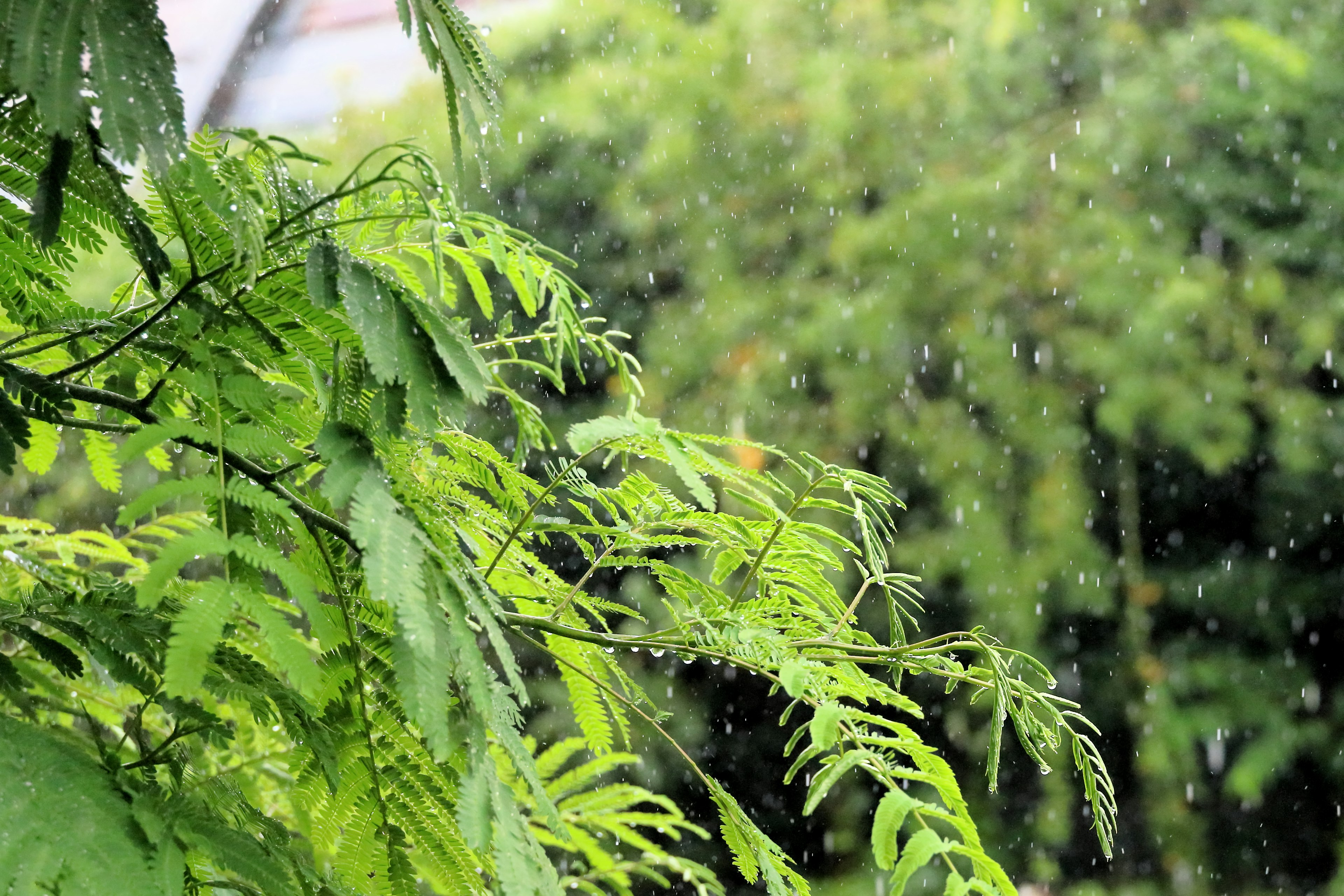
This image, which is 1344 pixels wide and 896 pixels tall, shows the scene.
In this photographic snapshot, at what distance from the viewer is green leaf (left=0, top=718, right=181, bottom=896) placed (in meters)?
0.62

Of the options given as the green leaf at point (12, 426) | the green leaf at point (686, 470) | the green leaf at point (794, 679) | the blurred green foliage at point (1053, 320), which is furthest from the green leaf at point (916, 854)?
the blurred green foliage at point (1053, 320)

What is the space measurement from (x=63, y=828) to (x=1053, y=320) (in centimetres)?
470

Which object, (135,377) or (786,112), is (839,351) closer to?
(786,112)

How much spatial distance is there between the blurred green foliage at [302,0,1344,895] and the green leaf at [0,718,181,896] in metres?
4.04

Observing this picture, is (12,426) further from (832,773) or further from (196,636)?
(832,773)

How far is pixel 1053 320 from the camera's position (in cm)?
485

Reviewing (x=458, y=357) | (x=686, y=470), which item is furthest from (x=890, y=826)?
(x=458, y=357)

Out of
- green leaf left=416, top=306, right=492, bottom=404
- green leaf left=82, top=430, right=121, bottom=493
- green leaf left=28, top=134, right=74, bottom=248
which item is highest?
green leaf left=28, top=134, right=74, bottom=248

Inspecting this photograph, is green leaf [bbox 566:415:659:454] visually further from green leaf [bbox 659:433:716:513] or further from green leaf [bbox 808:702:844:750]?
green leaf [bbox 808:702:844:750]

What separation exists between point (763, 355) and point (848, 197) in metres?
0.81

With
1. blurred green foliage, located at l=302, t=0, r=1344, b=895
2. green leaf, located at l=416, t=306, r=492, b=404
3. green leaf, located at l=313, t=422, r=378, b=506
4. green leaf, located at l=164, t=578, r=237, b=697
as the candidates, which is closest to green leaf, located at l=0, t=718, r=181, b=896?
green leaf, located at l=164, t=578, r=237, b=697

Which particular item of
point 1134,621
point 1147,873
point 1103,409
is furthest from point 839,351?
point 1147,873

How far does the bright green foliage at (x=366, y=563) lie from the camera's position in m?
0.68

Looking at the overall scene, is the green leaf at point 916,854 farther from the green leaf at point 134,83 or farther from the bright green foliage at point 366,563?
the green leaf at point 134,83
